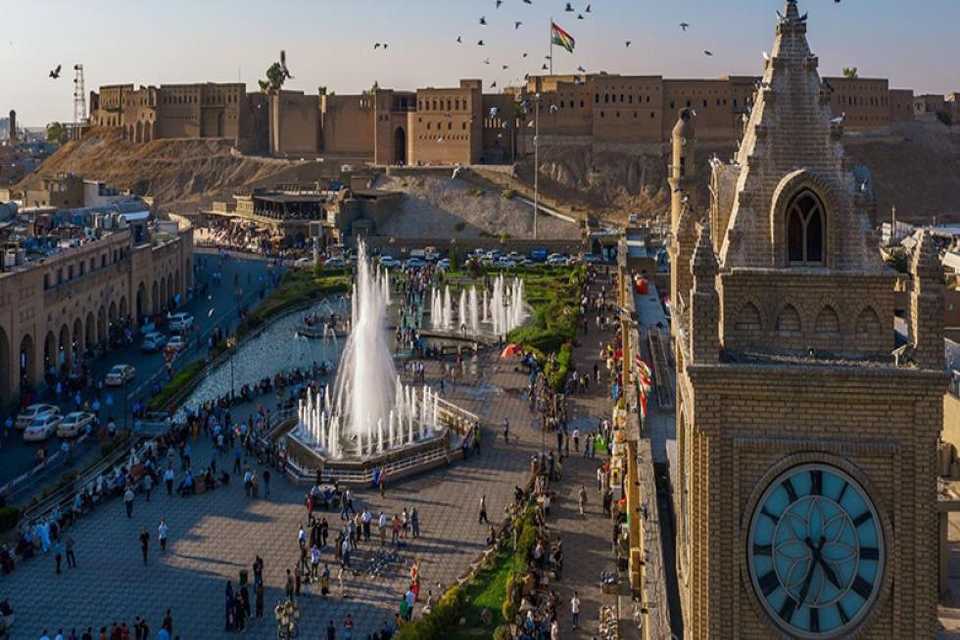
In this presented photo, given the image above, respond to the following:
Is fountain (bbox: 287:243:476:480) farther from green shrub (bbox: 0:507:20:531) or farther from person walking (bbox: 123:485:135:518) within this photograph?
green shrub (bbox: 0:507:20:531)

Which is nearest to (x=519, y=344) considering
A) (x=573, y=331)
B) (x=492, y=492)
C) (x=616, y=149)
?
(x=573, y=331)

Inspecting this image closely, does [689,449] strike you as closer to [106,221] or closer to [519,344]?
[519,344]

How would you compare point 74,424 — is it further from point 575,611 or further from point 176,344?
point 575,611

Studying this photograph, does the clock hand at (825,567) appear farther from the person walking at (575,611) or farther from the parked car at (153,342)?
the parked car at (153,342)

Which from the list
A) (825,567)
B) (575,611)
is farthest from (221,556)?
(825,567)

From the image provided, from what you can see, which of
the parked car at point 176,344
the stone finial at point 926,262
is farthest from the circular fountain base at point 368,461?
the stone finial at point 926,262

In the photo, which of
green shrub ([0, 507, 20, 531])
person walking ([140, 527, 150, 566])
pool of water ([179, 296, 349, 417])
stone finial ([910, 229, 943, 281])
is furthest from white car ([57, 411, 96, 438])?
stone finial ([910, 229, 943, 281])
